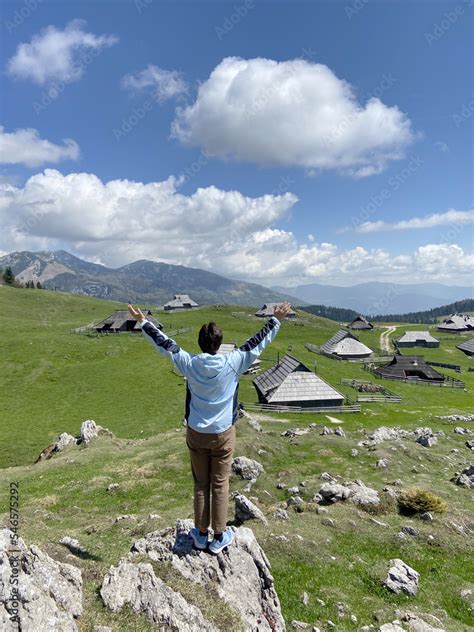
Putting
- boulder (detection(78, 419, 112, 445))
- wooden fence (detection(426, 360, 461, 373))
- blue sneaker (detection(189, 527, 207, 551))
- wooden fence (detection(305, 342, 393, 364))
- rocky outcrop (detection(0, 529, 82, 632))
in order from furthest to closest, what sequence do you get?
wooden fence (detection(426, 360, 461, 373)) < wooden fence (detection(305, 342, 393, 364)) < boulder (detection(78, 419, 112, 445)) < blue sneaker (detection(189, 527, 207, 551)) < rocky outcrop (detection(0, 529, 82, 632))

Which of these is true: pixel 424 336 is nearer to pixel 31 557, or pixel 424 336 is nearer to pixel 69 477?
pixel 69 477

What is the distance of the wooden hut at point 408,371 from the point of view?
235 feet

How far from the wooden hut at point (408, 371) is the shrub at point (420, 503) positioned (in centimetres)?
6003

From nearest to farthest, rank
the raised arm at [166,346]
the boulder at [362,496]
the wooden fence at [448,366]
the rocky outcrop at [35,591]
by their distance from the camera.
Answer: the rocky outcrop at [35,591] → the raised arm at [166,346] → the boulder at [362,496] → the wooden fence at [448,366]

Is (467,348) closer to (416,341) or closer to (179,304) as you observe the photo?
(416,341)

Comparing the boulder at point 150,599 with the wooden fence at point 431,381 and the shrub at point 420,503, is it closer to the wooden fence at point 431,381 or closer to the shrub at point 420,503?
the shrub at point 420,503

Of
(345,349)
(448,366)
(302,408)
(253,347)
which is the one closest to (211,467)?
(253,347)

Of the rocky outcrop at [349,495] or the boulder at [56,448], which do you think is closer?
the rocky outcrop at [349,495]

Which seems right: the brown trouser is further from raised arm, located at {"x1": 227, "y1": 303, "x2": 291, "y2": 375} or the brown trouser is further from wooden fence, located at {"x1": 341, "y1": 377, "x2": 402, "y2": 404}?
wooden fence, located at {"x1": 341, "y1": 377, "x2": 402, "y2": 404}

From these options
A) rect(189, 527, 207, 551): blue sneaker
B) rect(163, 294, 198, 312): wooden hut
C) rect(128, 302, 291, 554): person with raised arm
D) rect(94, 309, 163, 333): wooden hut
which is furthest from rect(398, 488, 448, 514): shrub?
rect(163, 294, 198, 312): wooden hut

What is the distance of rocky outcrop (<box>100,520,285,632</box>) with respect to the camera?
7.46 metres

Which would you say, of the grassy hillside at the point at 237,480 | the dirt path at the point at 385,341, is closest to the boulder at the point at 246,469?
the grassy hillside at the point at 237,480

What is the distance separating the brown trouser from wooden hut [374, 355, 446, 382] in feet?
234

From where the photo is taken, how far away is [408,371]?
73250 mm
